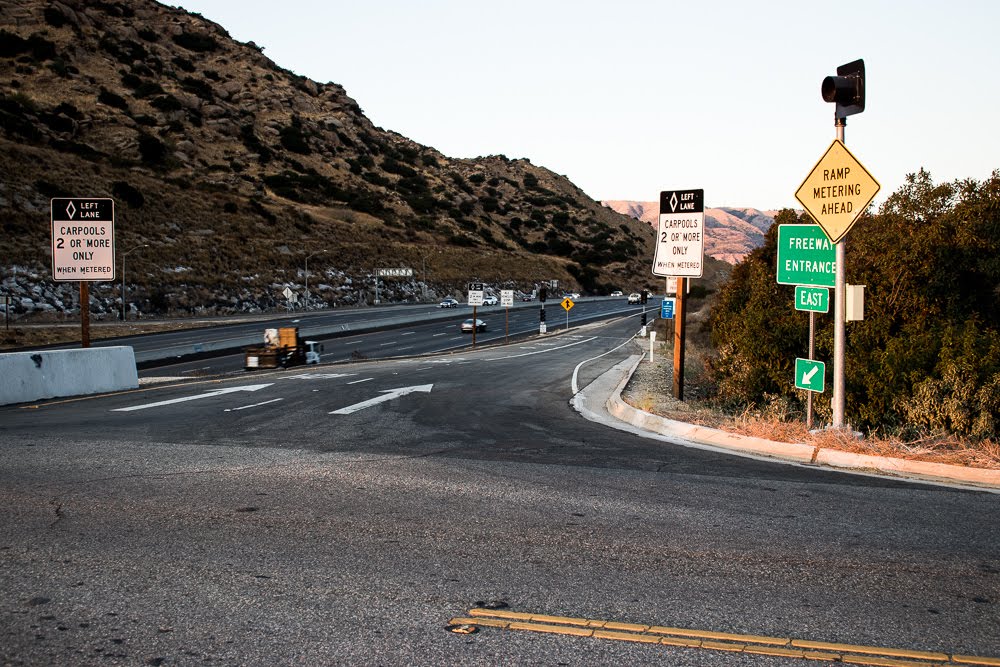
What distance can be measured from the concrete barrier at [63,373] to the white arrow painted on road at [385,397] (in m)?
5.84

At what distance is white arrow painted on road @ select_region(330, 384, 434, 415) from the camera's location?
13.8 metres

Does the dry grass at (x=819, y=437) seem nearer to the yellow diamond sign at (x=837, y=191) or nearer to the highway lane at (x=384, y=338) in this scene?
the yellow diamond sign at (x=837, y=191)

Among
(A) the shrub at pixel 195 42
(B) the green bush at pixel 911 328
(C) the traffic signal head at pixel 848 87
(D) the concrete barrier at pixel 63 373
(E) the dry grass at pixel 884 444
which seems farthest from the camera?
(A) the shrub at pixel 195 42

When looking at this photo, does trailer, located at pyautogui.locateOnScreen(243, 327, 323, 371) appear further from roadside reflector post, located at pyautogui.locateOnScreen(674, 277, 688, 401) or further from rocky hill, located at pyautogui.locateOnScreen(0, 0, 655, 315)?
rocky hill, located at pyautogui.locateOnScreen(0, 0, 655, 315)

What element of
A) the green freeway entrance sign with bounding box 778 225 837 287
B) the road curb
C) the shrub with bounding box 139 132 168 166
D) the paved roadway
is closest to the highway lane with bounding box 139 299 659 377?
the road curb

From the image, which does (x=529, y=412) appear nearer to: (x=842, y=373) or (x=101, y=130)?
(x=842, y=373)

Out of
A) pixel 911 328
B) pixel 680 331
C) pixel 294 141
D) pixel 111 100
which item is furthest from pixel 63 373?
pixel 294 141

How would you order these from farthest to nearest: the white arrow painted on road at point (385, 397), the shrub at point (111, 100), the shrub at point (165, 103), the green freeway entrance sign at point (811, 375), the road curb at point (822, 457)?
Answer: 1. the shrub at point (165, 103)
2. the shrub at point (111, 100)
3. the white arrow painted on road at point (385, 397)
4. the green freeway entrance sign at point (811, 375)
5. the road curb at point (822, 457)

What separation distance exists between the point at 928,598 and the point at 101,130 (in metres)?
104

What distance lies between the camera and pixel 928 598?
15.6 feet

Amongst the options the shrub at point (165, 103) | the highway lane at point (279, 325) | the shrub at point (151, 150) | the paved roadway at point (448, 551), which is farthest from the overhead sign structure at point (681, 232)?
the shrub at point (165, 103)

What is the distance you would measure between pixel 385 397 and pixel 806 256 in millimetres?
8374

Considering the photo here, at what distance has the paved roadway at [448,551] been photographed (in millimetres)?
4184

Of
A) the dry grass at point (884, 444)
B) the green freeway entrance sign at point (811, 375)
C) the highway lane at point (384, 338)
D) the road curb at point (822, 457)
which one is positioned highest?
the green freeway entrance sign at point (811, 375)
